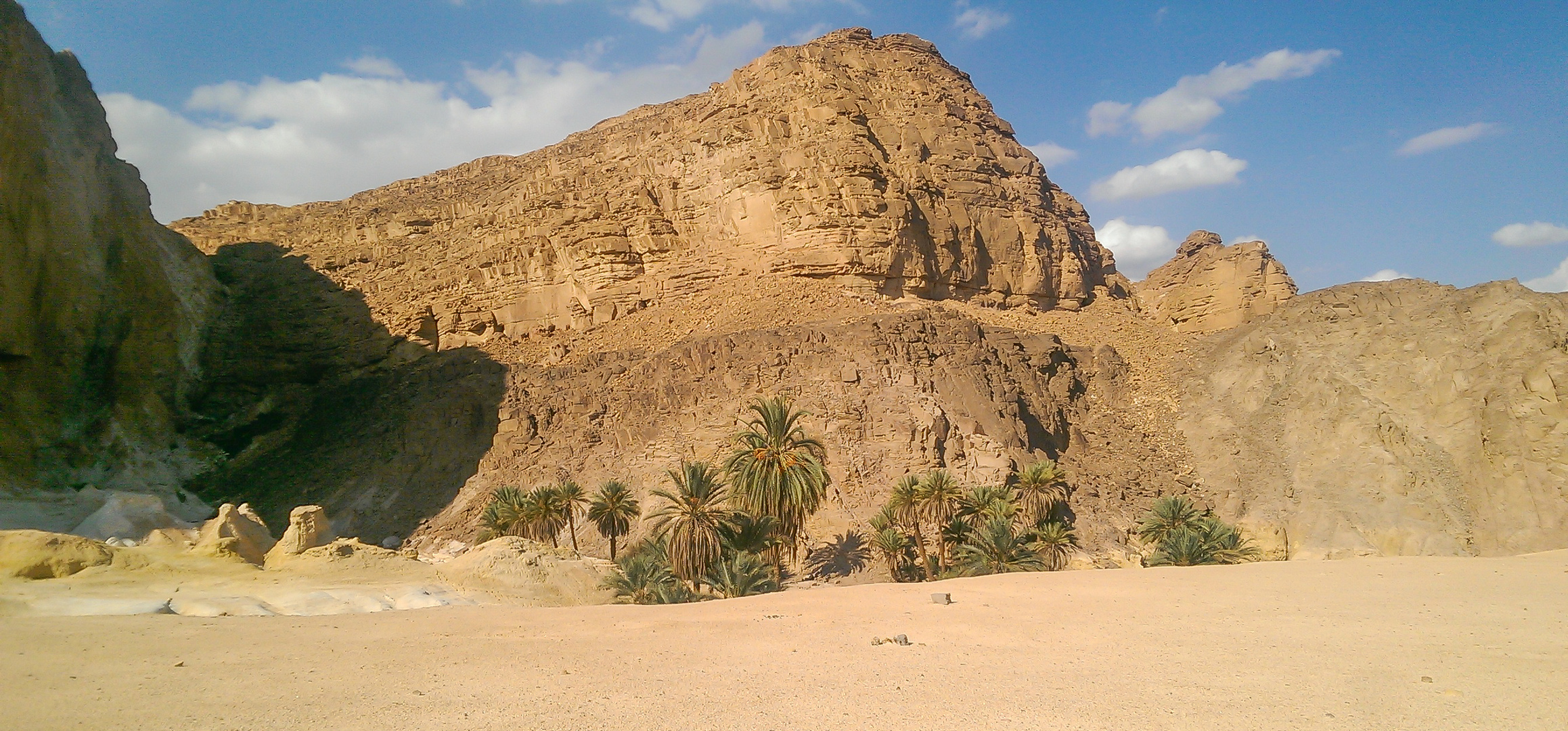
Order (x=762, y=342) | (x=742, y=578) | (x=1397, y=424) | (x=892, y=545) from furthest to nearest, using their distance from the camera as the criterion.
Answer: (x=762, y=342) < (x=1397, y=424) < (x=892, y=545) < (x=742, y=578)

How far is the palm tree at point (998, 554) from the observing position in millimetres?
23891

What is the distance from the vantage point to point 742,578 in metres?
20.9

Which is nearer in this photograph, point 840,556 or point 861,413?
point 840,556

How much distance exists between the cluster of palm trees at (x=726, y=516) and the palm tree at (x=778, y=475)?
2 cm

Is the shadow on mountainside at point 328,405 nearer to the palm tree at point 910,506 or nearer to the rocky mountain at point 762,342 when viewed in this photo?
the rocky mountain at point 762,342

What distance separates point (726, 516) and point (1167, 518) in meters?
13.1

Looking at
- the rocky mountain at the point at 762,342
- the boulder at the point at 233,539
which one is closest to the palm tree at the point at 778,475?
the rocky mountain at the point at 762,342

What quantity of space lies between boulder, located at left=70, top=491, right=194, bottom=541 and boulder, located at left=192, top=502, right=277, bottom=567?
5.33 feet

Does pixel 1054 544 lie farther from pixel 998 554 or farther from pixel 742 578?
pixel 742 578

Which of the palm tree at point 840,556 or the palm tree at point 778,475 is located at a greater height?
the palm tree at point 778,475

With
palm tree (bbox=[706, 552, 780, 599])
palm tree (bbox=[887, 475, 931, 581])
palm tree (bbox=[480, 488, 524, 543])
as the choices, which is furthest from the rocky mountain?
palm tree (bbox=[706, 552, 780, 599])

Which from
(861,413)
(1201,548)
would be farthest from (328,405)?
(1201,548)

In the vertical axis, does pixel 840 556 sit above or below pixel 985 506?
below

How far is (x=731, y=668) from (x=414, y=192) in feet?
209
